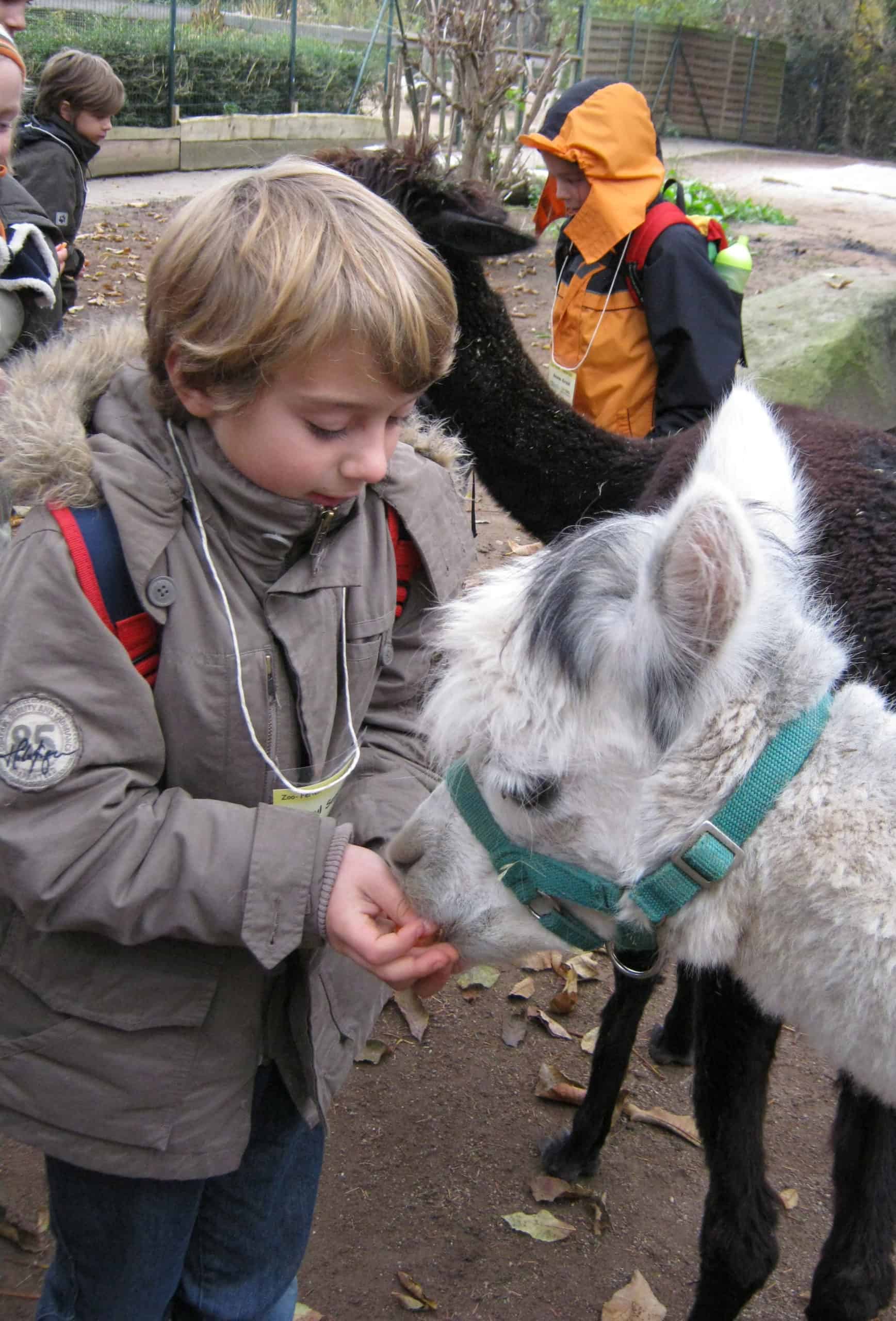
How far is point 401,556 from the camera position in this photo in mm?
1899

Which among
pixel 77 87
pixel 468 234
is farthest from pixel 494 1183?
pixel 77 87

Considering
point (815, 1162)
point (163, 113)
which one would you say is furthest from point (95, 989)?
point (163, 113)

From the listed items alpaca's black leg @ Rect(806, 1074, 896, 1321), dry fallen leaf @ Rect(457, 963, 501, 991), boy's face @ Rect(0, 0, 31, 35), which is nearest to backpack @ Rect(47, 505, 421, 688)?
alpaca's black leg @ Rect(806, 1074, 896, 1321)

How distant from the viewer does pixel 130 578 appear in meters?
1.52

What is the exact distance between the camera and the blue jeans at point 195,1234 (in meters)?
1.74

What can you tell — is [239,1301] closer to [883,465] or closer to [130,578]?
[130,578]

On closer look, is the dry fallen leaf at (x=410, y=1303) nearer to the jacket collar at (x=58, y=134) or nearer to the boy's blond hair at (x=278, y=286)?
the boy's blond hair at (x=278, y=286)

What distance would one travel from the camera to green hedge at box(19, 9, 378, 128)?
1406cm

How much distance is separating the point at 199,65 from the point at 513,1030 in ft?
49.7

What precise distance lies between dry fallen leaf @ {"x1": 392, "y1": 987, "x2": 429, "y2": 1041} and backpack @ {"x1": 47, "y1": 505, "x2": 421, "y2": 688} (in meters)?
2.11

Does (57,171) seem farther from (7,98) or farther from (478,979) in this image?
(478,979)

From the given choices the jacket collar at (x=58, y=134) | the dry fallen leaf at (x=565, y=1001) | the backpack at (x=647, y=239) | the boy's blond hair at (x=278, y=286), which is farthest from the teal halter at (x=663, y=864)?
the jacket collar at (x=58, y=134)

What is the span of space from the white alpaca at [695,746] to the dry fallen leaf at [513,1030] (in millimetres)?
1884

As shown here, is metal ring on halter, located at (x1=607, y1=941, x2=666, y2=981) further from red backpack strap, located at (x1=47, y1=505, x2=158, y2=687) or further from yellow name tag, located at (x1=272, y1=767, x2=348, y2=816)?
red backpack strap, located at (x1=47, y1=505, x2=158, y2=687)
